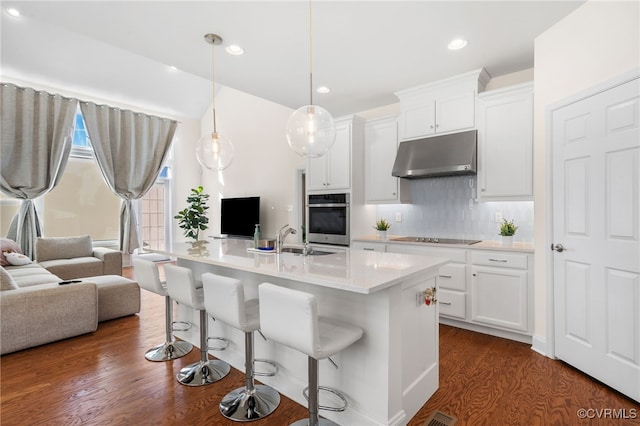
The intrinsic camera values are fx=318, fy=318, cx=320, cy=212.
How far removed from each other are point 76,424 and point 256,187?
5008 millimetres

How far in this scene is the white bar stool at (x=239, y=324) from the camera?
1899mm

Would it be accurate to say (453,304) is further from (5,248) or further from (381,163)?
(5,248)

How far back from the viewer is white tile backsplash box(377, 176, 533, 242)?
349cm

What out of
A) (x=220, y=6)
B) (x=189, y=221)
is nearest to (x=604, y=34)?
(x=220, y=6)

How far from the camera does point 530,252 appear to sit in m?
2.94

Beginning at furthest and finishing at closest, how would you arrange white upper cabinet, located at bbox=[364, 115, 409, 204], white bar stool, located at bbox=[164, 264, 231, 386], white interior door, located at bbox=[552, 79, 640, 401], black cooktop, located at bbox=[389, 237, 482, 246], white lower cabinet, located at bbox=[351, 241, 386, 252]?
1. white upper cabinet, located at bbox=[364, 115, 409, 204]
2. white lower cabinet, located at bbox=[351, 241, 386, 252]
3. black cooktop, located at bbox=[389, 237, 482, 246]
4. white bar stool, located at bbox=[164, 264, 231, 386]
5. white interior door, located at bbox=[552, 79, 640, 401]

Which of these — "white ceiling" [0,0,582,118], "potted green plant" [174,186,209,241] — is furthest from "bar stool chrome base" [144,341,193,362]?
"potted green plant" [174,186,209,241]

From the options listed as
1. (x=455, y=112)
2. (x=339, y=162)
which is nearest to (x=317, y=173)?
(x=339, y=162)

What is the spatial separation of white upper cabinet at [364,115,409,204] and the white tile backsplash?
243 mm

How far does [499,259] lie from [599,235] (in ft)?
2.92

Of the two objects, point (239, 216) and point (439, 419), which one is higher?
point (239, 216)

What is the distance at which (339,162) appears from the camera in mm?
4430

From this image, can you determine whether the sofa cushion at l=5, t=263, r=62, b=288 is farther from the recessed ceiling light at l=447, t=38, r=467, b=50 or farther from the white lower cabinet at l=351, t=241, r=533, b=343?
the recessed ceiling light at l=447, t=38, r=467, b=50

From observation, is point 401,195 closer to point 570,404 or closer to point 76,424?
point 570,404
